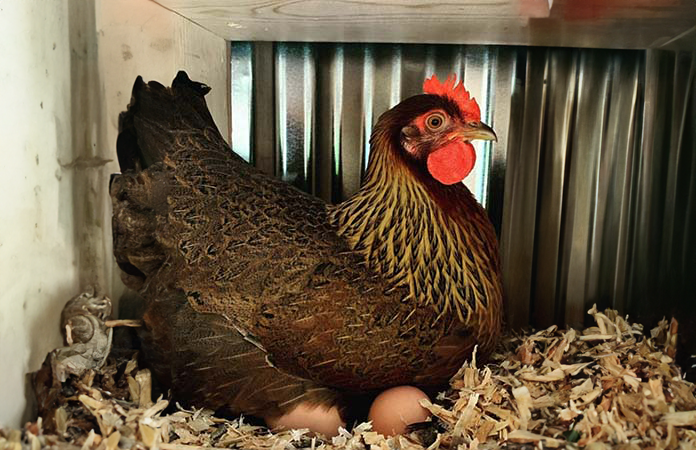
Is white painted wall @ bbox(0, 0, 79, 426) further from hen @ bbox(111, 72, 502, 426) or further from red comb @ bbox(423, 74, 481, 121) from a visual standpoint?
red comb @ bbox(423, 74, 481, 121)

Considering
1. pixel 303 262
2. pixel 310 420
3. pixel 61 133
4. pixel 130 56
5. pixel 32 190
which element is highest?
pixel 130 56

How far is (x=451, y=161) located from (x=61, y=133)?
87 centimetres

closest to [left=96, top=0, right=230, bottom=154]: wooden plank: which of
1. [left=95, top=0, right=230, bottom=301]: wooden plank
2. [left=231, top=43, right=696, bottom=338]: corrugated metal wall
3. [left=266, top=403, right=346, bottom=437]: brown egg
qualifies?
[left=95, top=0, right=230, bottom=301]: wooden plank

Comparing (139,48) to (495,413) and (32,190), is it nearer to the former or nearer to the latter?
(32,190)

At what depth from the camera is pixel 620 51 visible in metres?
1.52

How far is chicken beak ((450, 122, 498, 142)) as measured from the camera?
4.12ft

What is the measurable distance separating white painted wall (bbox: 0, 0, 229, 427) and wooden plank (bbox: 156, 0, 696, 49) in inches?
4.6

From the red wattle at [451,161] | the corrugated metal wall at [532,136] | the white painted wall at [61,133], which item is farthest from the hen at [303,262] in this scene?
the corrugated metal wall at [532,136]

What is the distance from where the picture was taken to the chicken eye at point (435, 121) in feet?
4.18

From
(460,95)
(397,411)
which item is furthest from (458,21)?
(397,411)

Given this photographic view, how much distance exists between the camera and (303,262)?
1247 mm

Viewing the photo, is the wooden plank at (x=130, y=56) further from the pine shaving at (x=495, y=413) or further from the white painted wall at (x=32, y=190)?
the pine shaving at (x=495, y=413)

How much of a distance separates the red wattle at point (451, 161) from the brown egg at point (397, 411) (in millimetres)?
449

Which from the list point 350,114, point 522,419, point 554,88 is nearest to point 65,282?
point 350,114
